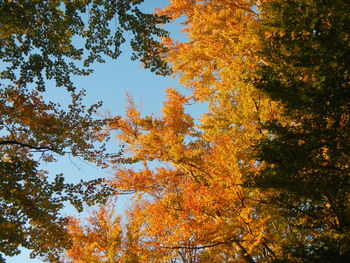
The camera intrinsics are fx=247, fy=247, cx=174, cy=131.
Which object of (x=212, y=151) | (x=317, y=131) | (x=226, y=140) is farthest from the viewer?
(x=212, y=151)

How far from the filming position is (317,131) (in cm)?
400

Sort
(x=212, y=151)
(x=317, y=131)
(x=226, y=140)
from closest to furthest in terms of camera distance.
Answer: (x=317, y=131), (x=226, y=140), (x=212, y=151)

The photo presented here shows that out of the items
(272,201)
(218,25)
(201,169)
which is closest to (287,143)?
(272,201)

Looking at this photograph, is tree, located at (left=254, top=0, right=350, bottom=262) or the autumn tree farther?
the autumn tree

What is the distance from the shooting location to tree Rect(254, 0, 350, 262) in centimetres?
382

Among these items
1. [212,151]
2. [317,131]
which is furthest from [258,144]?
[212,151]

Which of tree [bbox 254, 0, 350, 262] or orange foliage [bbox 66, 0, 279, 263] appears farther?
orange foliage [bbox 66, 0, 279, 263]

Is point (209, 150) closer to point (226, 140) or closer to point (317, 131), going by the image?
point (226, 140)

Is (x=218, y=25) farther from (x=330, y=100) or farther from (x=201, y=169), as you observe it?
(x=330, y=100)

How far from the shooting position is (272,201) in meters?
4.75

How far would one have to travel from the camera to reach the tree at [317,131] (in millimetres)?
3824

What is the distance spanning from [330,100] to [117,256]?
9.04 meters

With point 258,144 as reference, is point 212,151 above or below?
above

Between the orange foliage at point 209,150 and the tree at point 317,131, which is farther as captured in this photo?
the orange foliage at point 209,150
